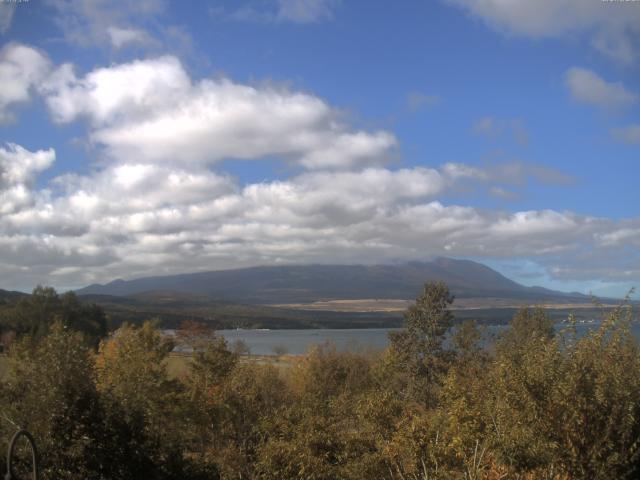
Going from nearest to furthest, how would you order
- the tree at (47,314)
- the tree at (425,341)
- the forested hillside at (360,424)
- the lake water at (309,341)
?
1. the forested hillside at (360,424)
2. the tree at (425,341)
3. the lake water at (309,341)
4. the tree at (47,314)

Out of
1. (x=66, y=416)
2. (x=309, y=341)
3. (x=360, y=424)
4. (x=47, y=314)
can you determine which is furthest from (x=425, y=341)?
(x=309, y=341)

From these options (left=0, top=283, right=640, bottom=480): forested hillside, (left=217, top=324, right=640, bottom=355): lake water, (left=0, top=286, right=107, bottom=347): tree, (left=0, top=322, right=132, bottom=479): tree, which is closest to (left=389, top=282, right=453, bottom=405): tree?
(left=217, top=324, right=640, bottom=355): lake water

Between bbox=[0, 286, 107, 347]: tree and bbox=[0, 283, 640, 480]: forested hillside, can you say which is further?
bbox=[0, 286, 107, 347]: tree

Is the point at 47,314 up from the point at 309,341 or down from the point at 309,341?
up

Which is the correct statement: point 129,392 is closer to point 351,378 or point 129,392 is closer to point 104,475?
point 104,475

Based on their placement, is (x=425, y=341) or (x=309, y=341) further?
(x=309, y=341)

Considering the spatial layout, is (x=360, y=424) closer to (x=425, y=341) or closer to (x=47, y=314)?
(x=425, y=341)

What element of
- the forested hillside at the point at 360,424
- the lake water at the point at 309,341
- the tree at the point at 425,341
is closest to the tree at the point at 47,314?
the lake water at the point at 309,341

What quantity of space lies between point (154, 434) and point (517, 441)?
10.4 meters

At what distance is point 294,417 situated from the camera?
19.7 meters

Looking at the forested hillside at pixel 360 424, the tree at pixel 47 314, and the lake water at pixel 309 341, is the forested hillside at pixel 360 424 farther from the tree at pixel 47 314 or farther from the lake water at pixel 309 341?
the tree at pixel 47 314

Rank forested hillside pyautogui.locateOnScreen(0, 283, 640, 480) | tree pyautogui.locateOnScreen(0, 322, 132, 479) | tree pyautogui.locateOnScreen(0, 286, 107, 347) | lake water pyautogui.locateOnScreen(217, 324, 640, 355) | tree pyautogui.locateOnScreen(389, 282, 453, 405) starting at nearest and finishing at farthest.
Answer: forested hillside pyautogui.locateOnScreen(0, 283, 640, 480) → tree pyautogui.locateOnScreen(0, 322, 132, 479) → tree pyautogui.locateOnScreen(389, 282, 453, 405) → lake water pyautogui.locateOnScreen(217, 324, 640, 355) → tree pyautogui.locateOnScreen(0, 286, 107, 347)

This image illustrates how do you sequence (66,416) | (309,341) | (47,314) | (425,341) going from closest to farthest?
(66,416)
(425,341)
(47,314)
(309,341)

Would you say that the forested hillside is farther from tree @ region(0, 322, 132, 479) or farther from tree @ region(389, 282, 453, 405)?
tree @ region(389, 282, 453, 405)
